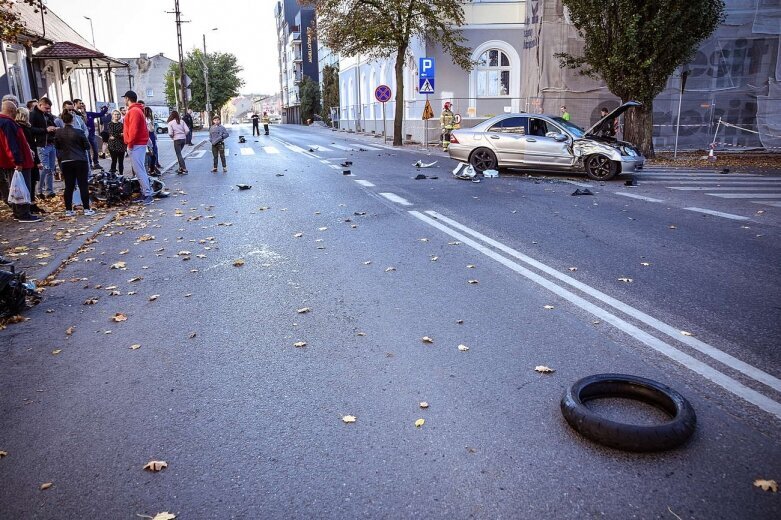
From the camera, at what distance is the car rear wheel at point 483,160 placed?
16.2m

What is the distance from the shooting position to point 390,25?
95.4ft

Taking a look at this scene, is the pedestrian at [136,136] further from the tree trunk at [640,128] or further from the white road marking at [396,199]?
the tree trunk at [640,128]

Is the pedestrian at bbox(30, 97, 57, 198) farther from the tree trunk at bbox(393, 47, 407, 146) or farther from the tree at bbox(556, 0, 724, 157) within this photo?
the tree trunk at bbox(393, 47, 407, 146)

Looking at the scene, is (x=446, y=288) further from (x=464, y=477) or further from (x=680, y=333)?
(x=464, y=477)

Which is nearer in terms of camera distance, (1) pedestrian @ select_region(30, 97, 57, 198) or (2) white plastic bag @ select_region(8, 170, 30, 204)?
(2) white plastic bag @ select_region(8, 170, 30, 204)

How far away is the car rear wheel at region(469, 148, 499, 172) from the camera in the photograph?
16188 mm

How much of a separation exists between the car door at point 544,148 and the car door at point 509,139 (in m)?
0.17

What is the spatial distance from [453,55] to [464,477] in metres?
30.0

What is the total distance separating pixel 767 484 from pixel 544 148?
530 inches

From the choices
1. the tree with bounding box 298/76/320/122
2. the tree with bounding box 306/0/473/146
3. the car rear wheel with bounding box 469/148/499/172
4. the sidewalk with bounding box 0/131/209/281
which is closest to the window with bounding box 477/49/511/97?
the tree with bounding box 306/0/473/146

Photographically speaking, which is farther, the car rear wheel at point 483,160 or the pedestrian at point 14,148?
the car rear wheel at point 483,160

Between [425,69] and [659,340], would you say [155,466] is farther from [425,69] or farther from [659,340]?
[425,69]

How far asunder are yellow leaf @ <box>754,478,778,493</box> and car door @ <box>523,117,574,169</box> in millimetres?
13144

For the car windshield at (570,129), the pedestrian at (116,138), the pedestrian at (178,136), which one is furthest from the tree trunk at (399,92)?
the pedestrian at (116,138)
